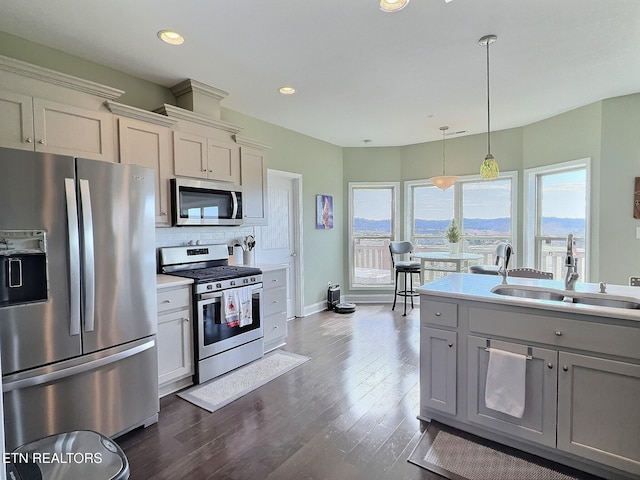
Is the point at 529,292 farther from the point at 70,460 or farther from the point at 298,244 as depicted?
the point at 298,244

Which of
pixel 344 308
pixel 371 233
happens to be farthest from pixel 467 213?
pixel 344 308

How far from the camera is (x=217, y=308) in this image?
3.14 m

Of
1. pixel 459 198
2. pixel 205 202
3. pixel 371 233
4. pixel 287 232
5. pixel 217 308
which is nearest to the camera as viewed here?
pixel 217 308

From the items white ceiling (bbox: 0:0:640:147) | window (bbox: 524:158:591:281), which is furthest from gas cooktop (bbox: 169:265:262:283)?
window (bbox: 524:158:591:281)

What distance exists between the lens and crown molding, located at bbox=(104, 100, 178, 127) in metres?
2.71

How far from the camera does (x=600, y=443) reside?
1.86 metres

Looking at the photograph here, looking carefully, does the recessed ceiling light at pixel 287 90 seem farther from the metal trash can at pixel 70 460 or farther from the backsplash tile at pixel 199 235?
the metal trash can at pixel 70 460

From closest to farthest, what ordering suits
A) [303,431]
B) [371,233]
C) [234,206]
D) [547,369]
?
[547,369] → [303,431] → [234,206] → [371,233]

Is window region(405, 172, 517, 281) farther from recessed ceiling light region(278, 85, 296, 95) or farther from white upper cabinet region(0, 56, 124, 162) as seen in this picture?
white upper cabinet region(0, 56, 124, 162)

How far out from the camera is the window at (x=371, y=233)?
244 inches

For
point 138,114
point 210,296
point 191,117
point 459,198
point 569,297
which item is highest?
point 191,117

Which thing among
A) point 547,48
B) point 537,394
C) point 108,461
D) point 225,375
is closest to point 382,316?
point 225,375

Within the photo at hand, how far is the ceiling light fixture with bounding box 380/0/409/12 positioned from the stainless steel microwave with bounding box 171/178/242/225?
216 centimetres

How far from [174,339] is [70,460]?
162cm
